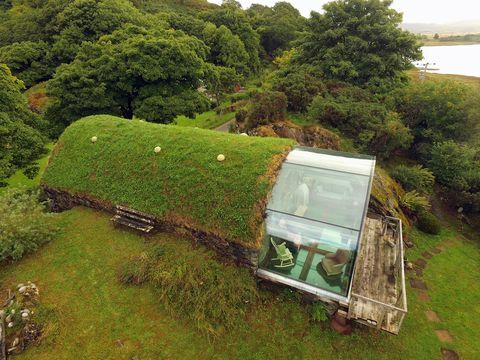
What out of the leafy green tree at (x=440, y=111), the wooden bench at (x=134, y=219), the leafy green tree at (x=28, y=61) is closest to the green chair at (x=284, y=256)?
the wooden bench at (x=134, y=219)

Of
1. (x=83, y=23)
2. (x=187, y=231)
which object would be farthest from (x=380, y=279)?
(x=83, y=23)

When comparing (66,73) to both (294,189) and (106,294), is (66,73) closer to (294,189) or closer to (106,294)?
(106,294)

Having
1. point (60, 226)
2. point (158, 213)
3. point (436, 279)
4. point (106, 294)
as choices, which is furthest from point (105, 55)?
point (436, 279)

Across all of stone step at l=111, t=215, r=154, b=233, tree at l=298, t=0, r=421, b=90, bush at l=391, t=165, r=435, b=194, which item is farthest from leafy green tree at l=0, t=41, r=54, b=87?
bush at l=391, t=165, r=435, b=194

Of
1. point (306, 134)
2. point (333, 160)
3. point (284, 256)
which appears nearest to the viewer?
point (284, 256)

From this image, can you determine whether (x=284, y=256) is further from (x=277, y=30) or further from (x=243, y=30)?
(x=277, y=30)

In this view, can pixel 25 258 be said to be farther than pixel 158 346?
Yes
